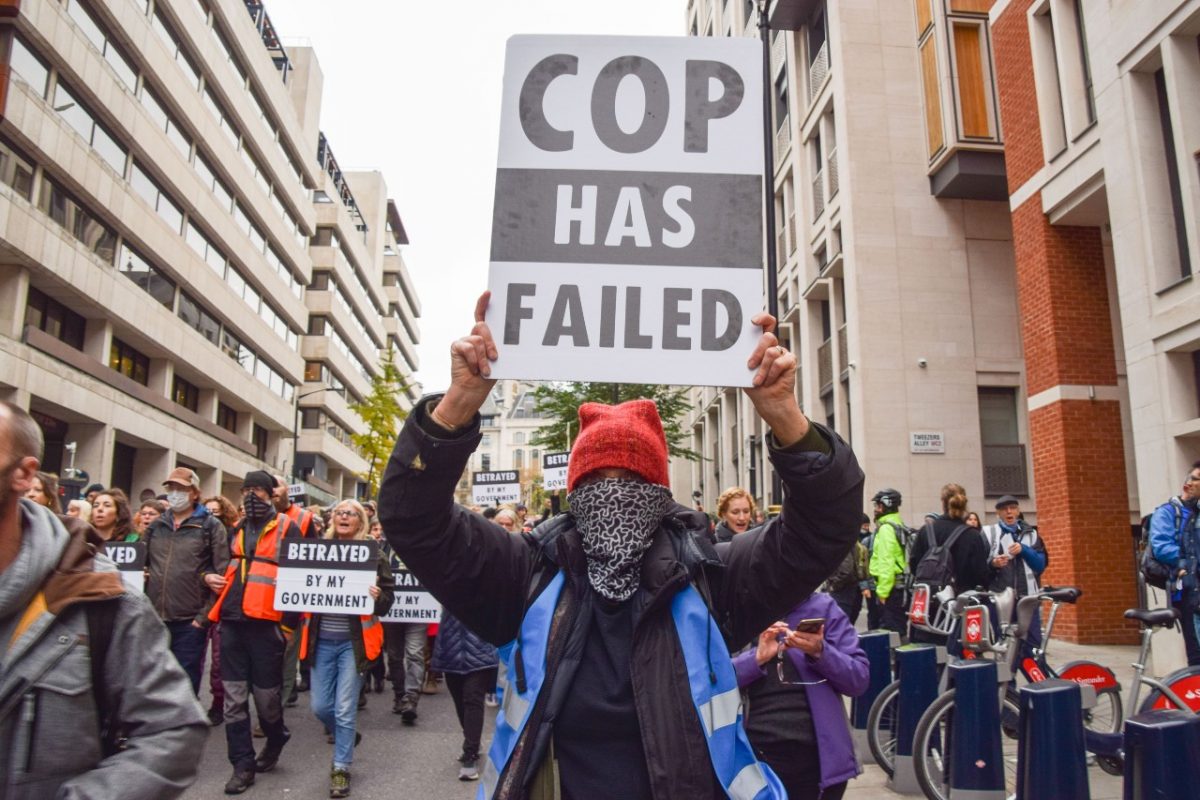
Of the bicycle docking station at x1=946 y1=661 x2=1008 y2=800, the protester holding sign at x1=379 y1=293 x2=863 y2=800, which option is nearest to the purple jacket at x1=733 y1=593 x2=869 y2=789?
the protester holding sign at x1=379 y1=293 x2=863 y2=800

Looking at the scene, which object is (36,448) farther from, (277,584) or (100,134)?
(100,134)

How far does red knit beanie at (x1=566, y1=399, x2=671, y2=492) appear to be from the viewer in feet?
7.91

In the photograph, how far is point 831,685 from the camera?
13.2 feet

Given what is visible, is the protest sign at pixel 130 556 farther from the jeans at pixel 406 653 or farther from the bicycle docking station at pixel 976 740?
the bicycle docking station at pixel 976 740

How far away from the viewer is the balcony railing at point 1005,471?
1942 cm

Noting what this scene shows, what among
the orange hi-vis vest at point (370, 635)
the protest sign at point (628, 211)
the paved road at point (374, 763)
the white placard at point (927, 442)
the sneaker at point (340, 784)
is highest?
the white placard at point (927, 442)

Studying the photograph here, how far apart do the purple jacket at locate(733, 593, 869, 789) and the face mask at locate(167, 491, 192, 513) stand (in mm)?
5196

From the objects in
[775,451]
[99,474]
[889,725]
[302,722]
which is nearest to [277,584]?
[302,722]

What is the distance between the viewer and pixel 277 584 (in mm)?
7145

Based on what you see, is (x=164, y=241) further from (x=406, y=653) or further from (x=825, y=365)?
(x=406, y=653)

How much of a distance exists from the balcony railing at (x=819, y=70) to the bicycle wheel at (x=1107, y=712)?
19.4 meters

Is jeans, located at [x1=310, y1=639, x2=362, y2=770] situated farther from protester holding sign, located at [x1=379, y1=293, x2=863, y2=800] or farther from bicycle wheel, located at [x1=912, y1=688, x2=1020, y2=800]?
protester holding sign, located at [x1=379, y1=293, x2=863, y2=800]

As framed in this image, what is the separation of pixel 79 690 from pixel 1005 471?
65.7ft

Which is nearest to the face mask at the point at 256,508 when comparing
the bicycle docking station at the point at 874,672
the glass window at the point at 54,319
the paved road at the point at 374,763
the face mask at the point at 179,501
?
the face mask at the point at 179,501
